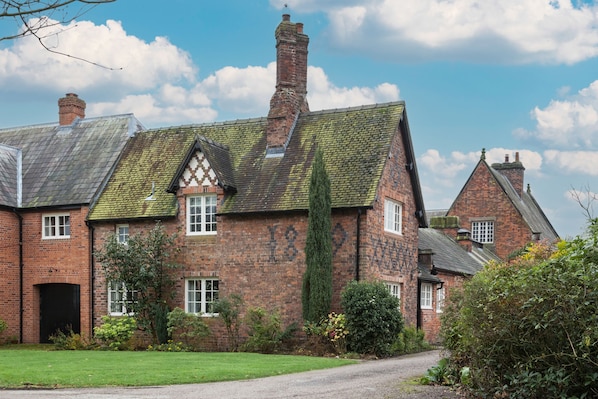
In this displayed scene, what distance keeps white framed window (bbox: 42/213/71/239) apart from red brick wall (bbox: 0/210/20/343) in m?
1.13

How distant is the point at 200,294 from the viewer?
85.1 ft

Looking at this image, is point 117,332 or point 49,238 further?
point 49,238

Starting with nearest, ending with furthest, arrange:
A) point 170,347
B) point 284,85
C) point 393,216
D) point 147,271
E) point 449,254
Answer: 1. point 170,347
2. point 147,271
3. point 393,216
4. point 284,85
5. point 449,254

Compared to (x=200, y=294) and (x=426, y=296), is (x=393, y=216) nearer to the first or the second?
(x=426, y=296)

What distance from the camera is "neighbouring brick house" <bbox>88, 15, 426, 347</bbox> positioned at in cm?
2408

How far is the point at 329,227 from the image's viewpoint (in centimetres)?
2316

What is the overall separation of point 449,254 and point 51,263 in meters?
17.6

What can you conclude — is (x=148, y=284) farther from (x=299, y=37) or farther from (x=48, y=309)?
(x=299, y=37)

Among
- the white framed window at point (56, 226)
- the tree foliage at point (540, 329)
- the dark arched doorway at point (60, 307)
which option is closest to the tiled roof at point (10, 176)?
the white framed window at point (56, 226)

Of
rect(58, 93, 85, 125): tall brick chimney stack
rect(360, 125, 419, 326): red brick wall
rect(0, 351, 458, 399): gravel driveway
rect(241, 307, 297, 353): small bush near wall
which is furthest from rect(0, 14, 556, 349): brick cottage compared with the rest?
rect(0, 351, 458, 399): gravel driveway

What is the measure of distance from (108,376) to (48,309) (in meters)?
14.7

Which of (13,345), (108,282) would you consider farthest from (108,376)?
(13,345)

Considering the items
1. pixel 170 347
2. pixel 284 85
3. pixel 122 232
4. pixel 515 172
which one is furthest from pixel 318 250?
pixel 515 172

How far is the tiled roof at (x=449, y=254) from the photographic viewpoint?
31.1 metres
